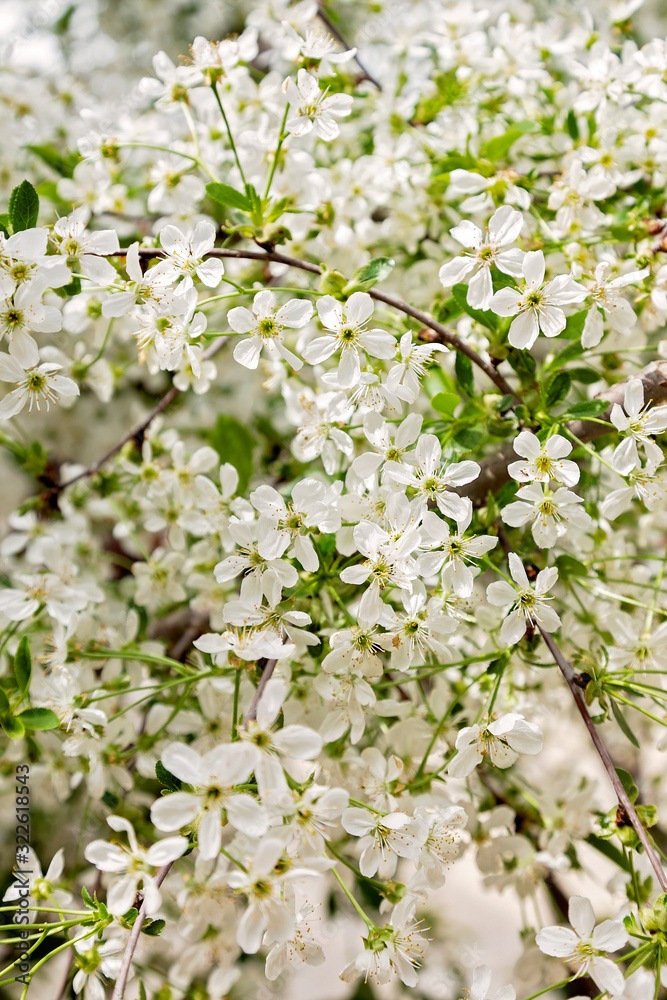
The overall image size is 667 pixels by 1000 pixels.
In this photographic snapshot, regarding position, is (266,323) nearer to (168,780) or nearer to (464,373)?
(464,373)

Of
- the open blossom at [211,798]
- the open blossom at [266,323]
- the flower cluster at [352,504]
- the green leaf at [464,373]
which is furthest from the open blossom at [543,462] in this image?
the open blossom at [211,798]

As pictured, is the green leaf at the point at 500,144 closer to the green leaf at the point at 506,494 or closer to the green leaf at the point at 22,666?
the green leaf at the point at 506,494

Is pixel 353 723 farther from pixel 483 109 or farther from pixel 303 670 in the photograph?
pixel 483 109

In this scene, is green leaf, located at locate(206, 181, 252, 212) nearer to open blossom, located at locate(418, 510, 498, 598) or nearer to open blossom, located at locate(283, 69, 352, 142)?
open blossom, located at locate(283, 69, 352, 142)

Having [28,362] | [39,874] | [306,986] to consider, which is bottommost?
[306,986]

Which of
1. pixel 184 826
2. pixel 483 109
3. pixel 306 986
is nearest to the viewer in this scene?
pixel 184 826

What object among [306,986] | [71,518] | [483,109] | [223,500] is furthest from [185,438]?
[306,986]

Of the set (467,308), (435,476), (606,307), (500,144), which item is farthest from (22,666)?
(500,144)
